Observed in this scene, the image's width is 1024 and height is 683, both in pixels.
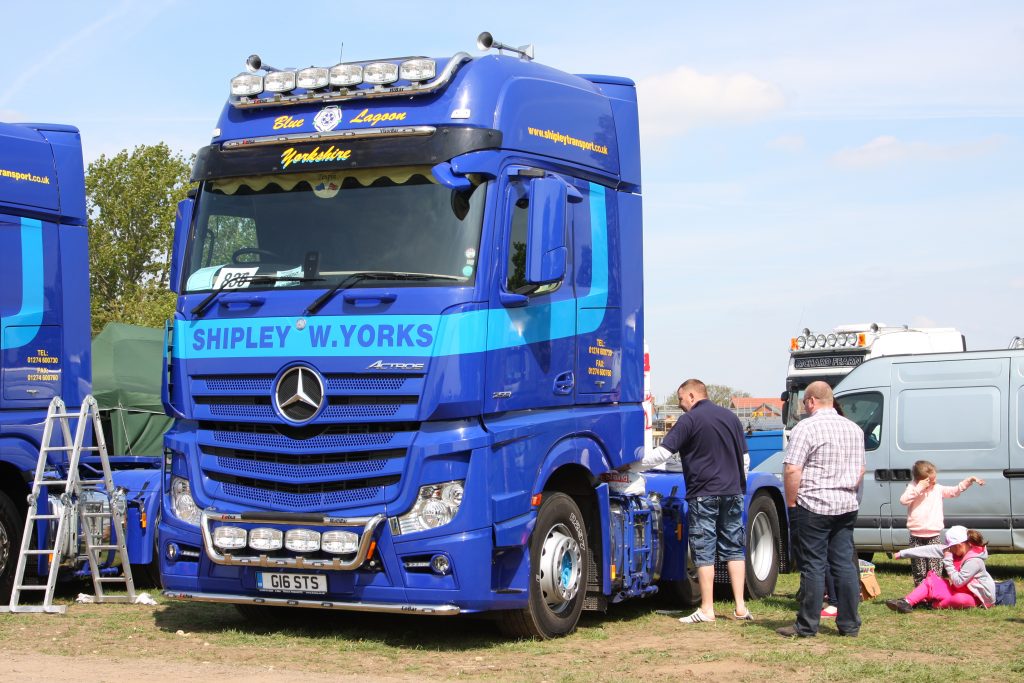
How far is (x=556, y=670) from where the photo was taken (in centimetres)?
806

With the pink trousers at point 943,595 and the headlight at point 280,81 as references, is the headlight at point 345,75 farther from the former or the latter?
the pink trousers at point 943,595

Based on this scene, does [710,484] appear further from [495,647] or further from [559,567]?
[495,647]

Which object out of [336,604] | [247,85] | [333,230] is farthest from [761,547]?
[247,85]

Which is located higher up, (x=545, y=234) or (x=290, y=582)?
(x=545, y=234)

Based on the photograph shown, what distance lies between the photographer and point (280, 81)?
9.28 meters

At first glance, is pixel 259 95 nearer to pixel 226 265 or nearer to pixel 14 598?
pixel 226 265

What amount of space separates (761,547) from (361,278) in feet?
17.1

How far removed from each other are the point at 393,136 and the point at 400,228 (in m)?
0.63

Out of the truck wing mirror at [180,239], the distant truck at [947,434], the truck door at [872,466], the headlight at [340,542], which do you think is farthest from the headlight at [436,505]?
the distant truck at [947,434]

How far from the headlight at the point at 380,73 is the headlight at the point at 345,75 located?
5 centimetres

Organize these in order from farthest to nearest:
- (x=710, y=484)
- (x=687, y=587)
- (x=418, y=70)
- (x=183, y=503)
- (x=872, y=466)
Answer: (x=872, y=466) → (x=687, y=587) → (x=710, y=484) → (x=183, y=503) → (x=418, y=70)

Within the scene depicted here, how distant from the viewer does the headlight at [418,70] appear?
8.87m

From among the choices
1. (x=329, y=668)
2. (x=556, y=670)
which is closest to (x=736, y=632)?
(x=556, y=670)

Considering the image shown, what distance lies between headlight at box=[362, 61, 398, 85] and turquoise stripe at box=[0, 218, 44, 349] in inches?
166
